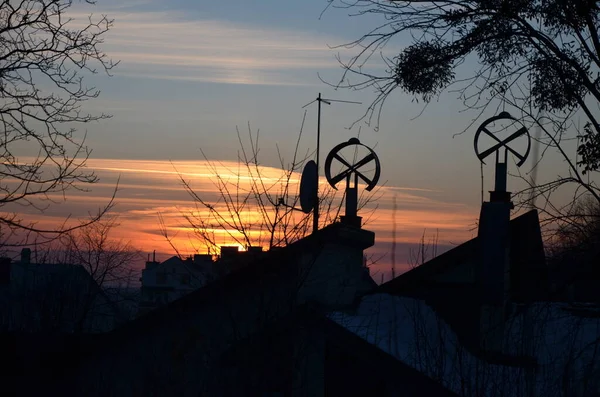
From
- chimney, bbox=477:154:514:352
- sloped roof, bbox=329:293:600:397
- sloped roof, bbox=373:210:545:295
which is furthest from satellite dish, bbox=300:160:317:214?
sloped roof, bbox=373:210:545:295

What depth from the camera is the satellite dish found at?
9609mm

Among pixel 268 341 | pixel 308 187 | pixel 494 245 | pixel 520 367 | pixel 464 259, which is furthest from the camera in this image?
pixel 464 259

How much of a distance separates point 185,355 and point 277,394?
617 cm

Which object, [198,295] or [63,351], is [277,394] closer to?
[198,295]

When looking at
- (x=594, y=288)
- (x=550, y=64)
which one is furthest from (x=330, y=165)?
(x=594, y=288)

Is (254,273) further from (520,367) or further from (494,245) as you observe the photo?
(494,245)

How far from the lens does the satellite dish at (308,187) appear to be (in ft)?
31.5

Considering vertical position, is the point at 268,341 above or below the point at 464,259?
below

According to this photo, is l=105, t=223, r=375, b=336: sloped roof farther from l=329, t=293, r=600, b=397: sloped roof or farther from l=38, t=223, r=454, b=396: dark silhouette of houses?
l=329, t=293, r=600, b=397: sloped roof

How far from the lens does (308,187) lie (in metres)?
10.4

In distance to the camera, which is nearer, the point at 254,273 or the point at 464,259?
the point at 254,273

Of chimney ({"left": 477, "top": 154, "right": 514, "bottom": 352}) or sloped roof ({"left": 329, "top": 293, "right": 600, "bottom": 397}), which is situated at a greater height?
chimney ({"left": 477, "top": 154, "right": 514, "bottom": 352})

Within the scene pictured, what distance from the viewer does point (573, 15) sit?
10.7 meters

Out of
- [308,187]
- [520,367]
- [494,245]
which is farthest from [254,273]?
[494,245]
